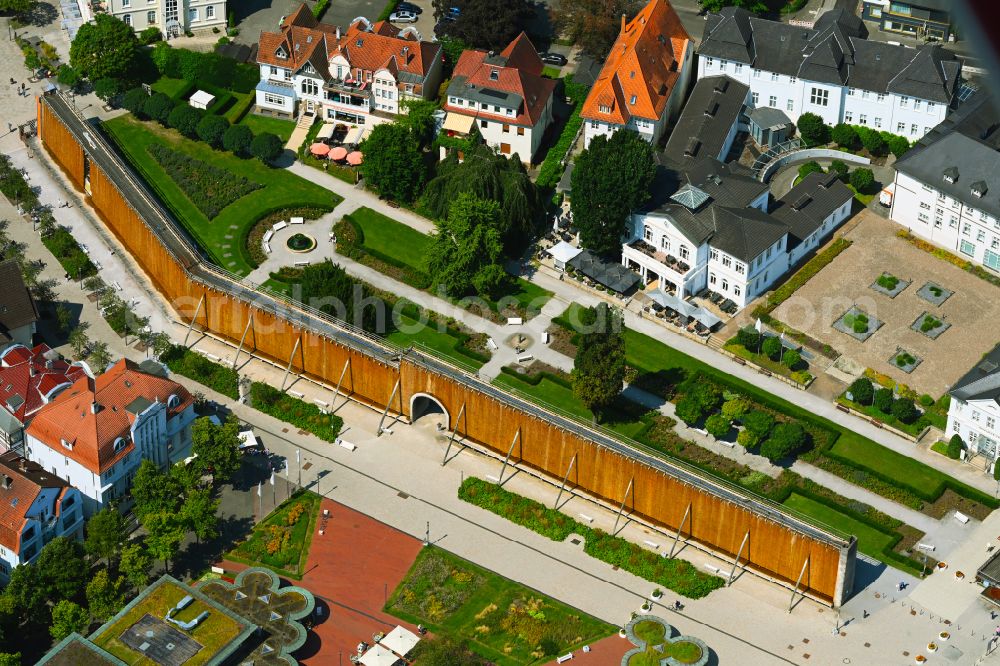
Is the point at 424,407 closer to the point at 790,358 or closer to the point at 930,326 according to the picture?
the point at 790,358

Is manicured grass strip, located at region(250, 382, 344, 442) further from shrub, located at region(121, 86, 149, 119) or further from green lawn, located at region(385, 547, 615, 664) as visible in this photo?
shrub, located at region(121, 86, 149, 119)

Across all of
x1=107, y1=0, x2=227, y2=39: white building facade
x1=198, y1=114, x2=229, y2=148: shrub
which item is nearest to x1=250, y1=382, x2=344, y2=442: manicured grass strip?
x1=198, y1=114, x2=229, y2=148: shrub

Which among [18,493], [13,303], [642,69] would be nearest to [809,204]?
[642,69]

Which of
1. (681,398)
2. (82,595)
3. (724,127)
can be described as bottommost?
(82,595)

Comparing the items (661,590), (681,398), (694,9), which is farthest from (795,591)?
(694,9)

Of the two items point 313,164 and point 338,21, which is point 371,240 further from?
point 338,21

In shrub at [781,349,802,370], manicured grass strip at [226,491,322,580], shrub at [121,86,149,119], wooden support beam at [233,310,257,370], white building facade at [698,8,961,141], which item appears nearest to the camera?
manicured grass strip at [226,491,322,580]

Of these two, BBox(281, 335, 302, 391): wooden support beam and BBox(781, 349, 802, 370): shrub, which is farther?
BBox(281, 335, 302, 391): wooden support beam
